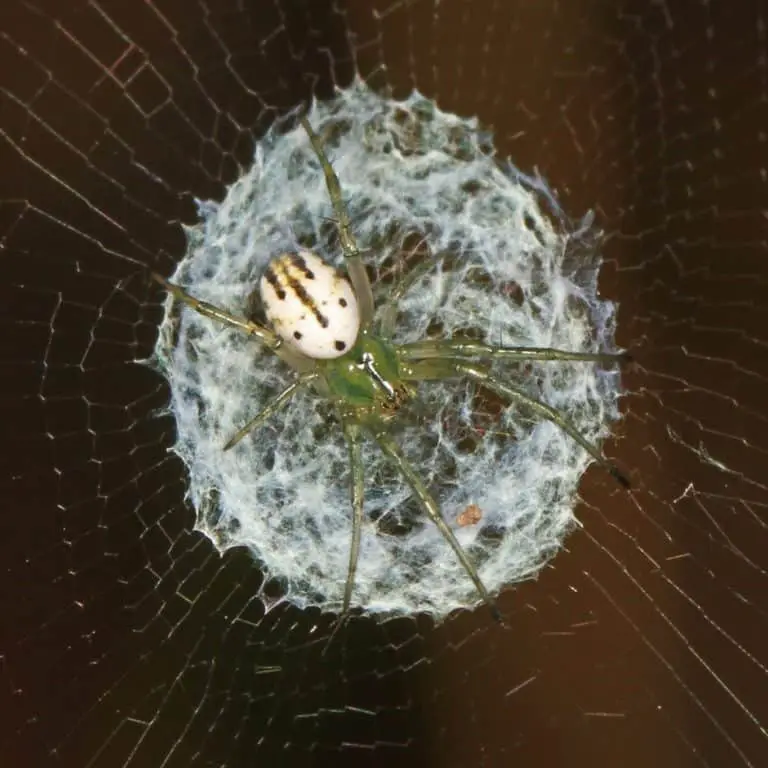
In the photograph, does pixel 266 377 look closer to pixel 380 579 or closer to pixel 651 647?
pixel 380 579

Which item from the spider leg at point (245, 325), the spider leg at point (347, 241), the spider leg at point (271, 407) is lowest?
the spider leg at point (271, 407)

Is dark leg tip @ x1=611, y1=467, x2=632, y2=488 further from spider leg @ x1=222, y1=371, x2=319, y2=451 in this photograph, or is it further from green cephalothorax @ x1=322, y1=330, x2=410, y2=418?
spider leg @ x1=222, y1=371, x2=319, y2=451

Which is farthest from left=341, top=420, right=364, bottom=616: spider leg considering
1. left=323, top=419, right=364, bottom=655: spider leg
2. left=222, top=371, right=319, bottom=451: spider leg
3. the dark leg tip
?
the dark leg tip

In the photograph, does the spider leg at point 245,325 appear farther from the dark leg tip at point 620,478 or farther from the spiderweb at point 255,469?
the dark leg tip at point 620,478

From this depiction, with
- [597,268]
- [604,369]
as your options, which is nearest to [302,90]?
[597,268]

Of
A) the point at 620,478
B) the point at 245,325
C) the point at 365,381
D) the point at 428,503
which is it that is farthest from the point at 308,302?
the point at 620,478

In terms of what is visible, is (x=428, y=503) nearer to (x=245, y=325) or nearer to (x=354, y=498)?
(x=354, y=498)

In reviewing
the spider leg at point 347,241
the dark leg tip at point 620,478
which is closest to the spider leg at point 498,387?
the dark leg tip at point 620,478

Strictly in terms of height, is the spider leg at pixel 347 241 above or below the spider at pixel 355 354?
above
